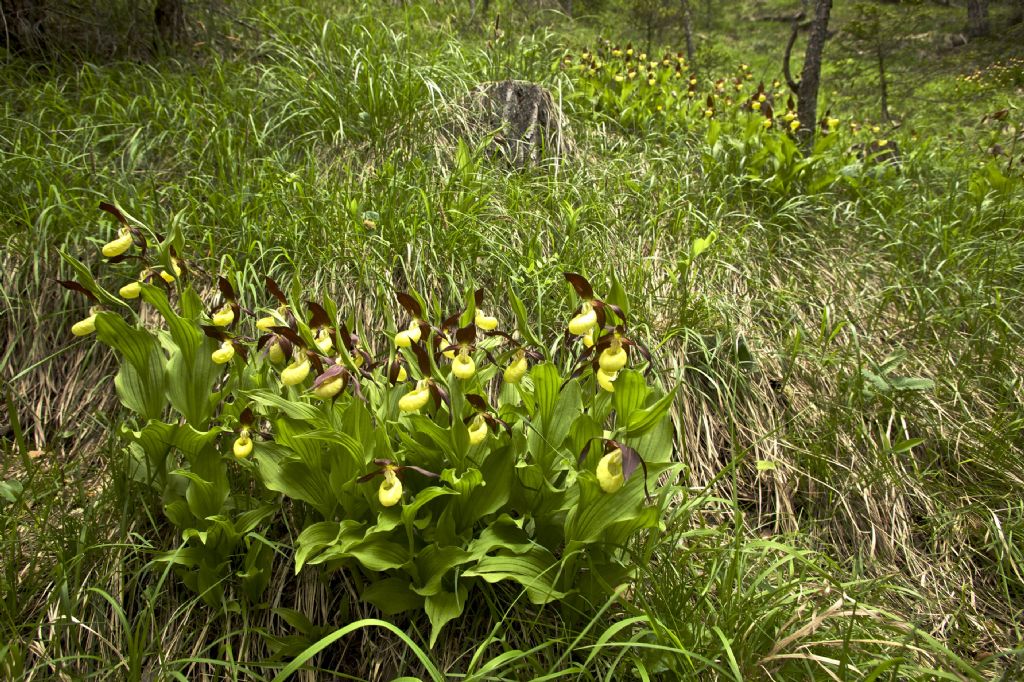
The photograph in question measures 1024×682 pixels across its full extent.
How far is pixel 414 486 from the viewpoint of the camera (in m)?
1.39

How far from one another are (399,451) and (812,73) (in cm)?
369

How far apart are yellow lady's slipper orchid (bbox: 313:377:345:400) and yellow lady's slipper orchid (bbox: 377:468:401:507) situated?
0.61 feet

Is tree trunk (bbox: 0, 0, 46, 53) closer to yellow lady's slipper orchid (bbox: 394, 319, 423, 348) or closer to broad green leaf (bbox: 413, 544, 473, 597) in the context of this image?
yellow lady's slipper orchid (bbox: 394, 319, 423, 348)

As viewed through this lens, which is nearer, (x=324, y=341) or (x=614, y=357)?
(x=614, y=357)

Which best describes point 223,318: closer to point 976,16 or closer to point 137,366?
point 137,366

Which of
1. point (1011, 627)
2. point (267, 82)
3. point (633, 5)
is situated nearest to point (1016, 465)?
point (1011, 627)

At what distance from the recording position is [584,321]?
4.07 ft

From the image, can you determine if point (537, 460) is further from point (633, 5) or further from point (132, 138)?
point (633, 5)

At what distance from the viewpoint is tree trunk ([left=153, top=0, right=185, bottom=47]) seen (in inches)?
132

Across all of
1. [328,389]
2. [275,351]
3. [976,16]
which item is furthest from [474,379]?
[976,16]

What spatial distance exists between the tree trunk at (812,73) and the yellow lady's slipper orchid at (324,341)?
3.32 metres

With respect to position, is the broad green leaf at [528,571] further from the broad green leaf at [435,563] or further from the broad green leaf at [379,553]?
the broad green leaf at [379,553]

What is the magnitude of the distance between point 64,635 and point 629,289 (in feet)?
6.30

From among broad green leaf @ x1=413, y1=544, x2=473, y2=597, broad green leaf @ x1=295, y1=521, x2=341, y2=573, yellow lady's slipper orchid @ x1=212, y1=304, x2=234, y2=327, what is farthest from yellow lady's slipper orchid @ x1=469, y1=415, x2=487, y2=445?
yellow lady's slipper orchid @ x1=212, y1=304, x2=234, y2=327
